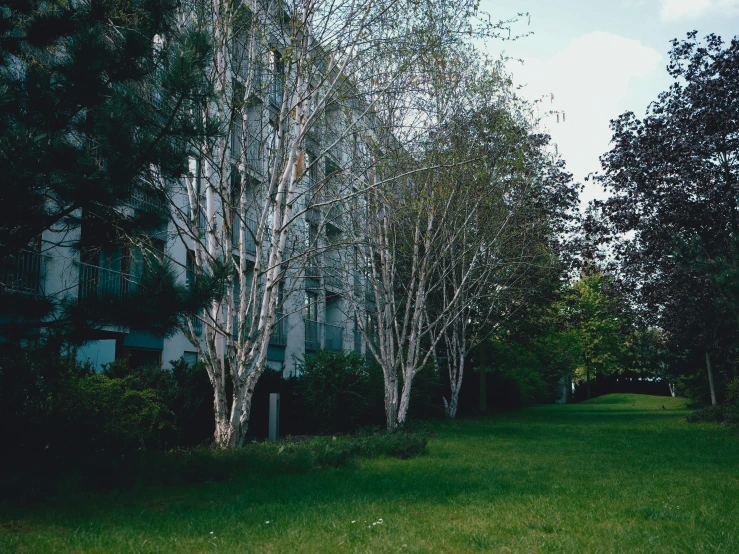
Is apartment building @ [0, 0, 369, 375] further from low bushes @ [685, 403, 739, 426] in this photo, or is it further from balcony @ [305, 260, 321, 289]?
low bushes @ [685, 403, 739, 426]

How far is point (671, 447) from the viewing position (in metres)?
14.7

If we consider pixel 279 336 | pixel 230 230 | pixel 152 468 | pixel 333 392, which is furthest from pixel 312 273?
pixel 152 468

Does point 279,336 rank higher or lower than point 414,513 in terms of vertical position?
higher

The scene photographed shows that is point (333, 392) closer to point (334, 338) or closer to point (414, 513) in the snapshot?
point (414, 513)

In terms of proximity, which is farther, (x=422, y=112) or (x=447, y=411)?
(x=447, y=411)

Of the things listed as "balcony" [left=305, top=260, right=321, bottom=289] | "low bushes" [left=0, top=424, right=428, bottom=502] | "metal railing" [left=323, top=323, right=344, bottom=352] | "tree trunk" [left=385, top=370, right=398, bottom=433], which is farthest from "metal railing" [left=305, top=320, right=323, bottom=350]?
"low bushes" [left=0, top=424, right=428, bottom=502]

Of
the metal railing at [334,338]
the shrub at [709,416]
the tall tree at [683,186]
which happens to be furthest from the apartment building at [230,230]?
the shrub at [709,416]

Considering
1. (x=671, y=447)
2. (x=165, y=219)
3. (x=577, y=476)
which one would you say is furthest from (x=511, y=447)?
(x=165, y=219)

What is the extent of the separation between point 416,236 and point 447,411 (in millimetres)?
13997

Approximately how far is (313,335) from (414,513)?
2286 centimetres

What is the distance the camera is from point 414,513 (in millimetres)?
7004

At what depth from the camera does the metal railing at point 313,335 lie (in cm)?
2886

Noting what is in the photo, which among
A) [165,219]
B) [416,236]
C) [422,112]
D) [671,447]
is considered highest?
[422,112]

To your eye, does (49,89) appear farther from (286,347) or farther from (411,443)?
(286,347)
